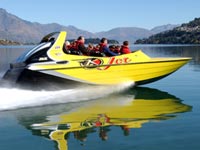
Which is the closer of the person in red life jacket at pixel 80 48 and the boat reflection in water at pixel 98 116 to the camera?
the boat reflection in water at pixel 98 116

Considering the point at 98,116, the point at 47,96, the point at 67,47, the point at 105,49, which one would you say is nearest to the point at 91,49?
the point at 105,49

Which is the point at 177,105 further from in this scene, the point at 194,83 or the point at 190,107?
the point at 194,83

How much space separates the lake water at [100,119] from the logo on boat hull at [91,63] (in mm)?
843

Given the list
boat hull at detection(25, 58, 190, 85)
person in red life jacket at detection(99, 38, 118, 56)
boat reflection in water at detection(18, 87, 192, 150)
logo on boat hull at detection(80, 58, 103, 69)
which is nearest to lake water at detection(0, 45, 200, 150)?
boat reflection in water at detection(18, 87, 192, 150)

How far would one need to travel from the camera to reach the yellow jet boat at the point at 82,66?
12789mm

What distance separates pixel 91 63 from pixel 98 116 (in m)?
3.63

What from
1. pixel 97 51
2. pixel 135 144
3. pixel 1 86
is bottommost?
pixel 135 144

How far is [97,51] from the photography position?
14.6 m

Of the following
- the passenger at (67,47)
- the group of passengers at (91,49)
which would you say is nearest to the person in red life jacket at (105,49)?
the group of passengers at (91,49)

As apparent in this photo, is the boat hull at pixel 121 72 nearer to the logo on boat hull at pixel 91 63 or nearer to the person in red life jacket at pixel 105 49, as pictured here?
the logo on boat hull at pixel 91 63

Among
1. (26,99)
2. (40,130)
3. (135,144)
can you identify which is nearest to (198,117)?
(135,144)

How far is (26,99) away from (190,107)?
5.12 m

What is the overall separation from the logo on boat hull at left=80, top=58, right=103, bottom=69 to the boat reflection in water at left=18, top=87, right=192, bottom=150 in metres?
1.26

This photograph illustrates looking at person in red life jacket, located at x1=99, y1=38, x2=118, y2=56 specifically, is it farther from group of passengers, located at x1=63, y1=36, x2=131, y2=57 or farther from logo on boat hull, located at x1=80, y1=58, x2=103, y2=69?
logo on boat hull, located at x1=80, y1=58, x2=103, y2=69
